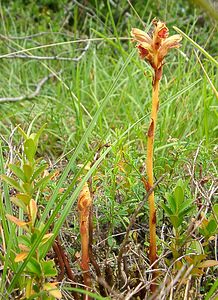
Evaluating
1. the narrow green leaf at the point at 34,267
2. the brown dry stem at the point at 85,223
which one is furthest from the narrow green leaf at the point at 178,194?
the narrow green leaf at the point at 34,267

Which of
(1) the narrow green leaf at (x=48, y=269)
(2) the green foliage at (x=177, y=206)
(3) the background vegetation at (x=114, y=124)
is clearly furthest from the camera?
(3) the background vegetation at (x=114, y=124)

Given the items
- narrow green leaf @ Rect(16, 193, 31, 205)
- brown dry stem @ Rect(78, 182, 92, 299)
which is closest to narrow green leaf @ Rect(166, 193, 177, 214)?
brown dry stem @ Rect(78, 182, 92, 299)

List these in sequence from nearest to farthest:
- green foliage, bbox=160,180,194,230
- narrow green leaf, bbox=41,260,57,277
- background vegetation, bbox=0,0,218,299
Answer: narrow green leaf, bbox=41,260,57,277
green foliage, bbox=160,180,194,230
background vegetation, bbox=0,0,218,299

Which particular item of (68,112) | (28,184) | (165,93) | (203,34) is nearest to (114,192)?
(28,184)

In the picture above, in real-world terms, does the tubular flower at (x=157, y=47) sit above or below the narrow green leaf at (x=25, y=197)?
above

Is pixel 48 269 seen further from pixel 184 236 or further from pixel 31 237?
pixel 184 236

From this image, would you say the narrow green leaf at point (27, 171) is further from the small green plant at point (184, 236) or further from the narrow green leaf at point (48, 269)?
the small green plant at point (184, 236)

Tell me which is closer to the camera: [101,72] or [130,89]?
[130,89]

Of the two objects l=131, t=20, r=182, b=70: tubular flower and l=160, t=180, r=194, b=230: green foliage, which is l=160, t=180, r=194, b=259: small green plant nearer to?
l=160, t=180, r=194, b=230: green foliage

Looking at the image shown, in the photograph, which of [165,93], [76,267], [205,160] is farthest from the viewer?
[165,93]

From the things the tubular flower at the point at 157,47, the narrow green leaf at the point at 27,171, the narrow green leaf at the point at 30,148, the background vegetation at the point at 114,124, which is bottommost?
the background vegetation at the point at 114,124

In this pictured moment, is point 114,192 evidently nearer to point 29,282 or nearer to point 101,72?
point 29,282
